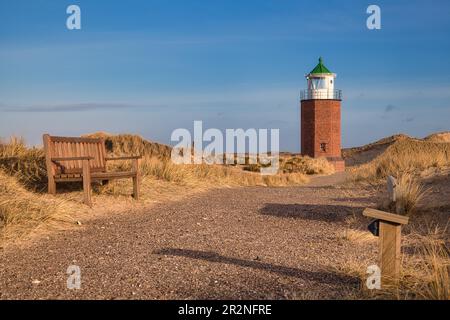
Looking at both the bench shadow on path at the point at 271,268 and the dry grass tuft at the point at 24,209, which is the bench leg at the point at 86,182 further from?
the bench shadow on path at the point at 271,268

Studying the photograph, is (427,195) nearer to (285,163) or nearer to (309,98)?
(285,163)

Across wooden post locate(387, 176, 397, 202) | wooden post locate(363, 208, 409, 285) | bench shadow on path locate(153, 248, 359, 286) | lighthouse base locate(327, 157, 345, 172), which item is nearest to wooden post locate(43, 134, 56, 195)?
bench shadow on path locate(153, 248, 359, 286)

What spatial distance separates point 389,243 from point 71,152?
265 inches

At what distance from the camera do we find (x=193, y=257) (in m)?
5.41

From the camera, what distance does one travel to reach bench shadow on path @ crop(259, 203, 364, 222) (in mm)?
8500

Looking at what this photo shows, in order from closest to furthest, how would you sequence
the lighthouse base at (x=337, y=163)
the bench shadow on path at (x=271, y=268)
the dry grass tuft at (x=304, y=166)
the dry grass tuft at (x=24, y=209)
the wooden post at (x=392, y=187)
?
the bench shadow on path at (x=271, y=268), the dry grass tuft at (x=24, y=209), the wooden post at (x=392, y=187), the dry grass tuft at (x=304, y=166), the lighthouse base at (x=337, y=163)

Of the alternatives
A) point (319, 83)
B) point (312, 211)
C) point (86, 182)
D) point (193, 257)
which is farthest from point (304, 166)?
point (193, 257)

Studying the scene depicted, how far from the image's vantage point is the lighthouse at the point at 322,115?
32938mm

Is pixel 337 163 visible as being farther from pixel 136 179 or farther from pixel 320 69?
pixel 136 179

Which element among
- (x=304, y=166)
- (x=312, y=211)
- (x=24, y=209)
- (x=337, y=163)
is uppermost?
(x=24, y=209)

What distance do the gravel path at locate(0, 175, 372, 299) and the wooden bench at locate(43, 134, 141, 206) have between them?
837 millimetres

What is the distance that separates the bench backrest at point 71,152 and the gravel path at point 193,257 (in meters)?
1.51

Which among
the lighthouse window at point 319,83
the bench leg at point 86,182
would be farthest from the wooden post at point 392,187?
the lighthouse window at point 319,83

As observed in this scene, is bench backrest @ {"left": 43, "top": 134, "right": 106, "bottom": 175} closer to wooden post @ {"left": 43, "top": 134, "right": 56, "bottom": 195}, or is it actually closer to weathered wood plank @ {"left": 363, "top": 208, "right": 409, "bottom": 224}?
wooden post @ {"left": 43, "top": 134, "right": 56, "bottom": 195}
